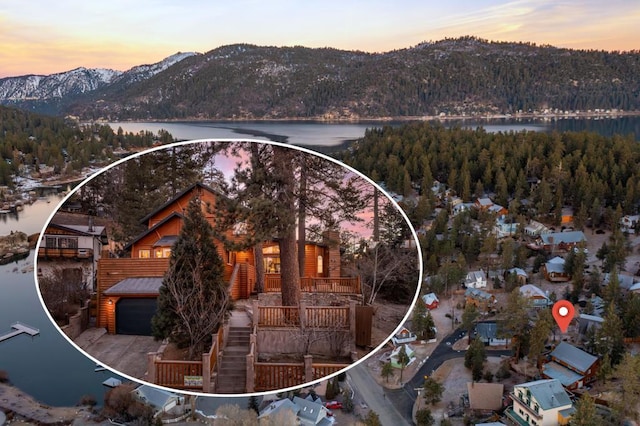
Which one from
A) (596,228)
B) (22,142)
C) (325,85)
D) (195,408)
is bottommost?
(195,408)

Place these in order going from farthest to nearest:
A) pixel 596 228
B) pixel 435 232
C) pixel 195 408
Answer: pixel 596 228, pixel 435 232, pixel 195 408

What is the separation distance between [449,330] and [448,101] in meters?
56.8

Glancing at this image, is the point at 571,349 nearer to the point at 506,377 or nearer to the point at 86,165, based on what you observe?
the point at 506,377

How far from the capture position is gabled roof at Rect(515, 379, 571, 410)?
29.3ft

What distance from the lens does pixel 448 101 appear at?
66.3 meters

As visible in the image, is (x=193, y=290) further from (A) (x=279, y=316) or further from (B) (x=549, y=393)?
(B) (x=549, y=393)

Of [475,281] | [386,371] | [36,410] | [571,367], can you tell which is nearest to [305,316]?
[386,371]

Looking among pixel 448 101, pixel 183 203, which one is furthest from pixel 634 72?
pixel 183 203

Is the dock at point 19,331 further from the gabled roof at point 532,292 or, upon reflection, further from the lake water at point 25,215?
the gabled roof at point 532,292

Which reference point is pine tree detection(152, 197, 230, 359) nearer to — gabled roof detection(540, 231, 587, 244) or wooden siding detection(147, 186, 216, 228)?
wooden siding detection(147, 186, 216, 228)

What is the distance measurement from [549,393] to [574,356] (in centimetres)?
169

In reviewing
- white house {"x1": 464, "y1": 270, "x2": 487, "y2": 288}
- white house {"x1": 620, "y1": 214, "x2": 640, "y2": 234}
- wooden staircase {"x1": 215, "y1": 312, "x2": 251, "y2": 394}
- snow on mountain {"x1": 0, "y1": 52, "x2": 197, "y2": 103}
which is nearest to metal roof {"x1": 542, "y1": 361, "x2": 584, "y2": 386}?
white house {"x1": 464, "y1": 270, "x2": 487, "y2": 288}

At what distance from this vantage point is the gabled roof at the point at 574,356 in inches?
404

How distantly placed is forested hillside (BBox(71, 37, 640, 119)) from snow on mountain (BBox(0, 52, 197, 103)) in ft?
121
